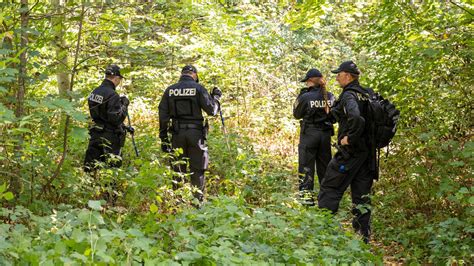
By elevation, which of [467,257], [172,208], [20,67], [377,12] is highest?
[377,12]

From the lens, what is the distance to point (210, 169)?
32.0ft

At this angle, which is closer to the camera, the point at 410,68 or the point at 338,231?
the point at 338,231

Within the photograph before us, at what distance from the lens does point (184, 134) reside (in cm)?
756

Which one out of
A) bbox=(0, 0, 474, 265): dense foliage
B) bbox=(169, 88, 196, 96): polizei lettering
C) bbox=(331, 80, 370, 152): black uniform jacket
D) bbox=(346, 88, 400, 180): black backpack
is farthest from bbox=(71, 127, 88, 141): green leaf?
bbox=(346, 88, 400, 180): black backpack

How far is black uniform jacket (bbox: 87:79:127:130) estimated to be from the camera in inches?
293

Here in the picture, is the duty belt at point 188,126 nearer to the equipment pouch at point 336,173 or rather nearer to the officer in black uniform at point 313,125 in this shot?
the officer in black uniform at point 313,125

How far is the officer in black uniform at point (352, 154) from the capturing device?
248 inches

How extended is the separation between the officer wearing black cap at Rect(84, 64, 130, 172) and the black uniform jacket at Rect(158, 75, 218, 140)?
64 centimetres

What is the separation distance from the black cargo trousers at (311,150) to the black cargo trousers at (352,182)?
1428 millimetres

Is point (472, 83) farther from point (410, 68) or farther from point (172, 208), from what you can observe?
point (172, 208)

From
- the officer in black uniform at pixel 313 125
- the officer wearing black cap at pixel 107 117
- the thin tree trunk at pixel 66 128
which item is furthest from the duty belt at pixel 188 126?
the thin tree trunk at pixel 66 128

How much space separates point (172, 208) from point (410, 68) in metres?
4.38

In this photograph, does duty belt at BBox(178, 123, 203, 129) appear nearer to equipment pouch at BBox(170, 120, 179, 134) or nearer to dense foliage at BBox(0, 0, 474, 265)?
equipment pouch at BBox(170, 120, 179, 134)

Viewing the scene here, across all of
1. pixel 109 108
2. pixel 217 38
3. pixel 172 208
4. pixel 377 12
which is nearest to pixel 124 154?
pixel 109 108
